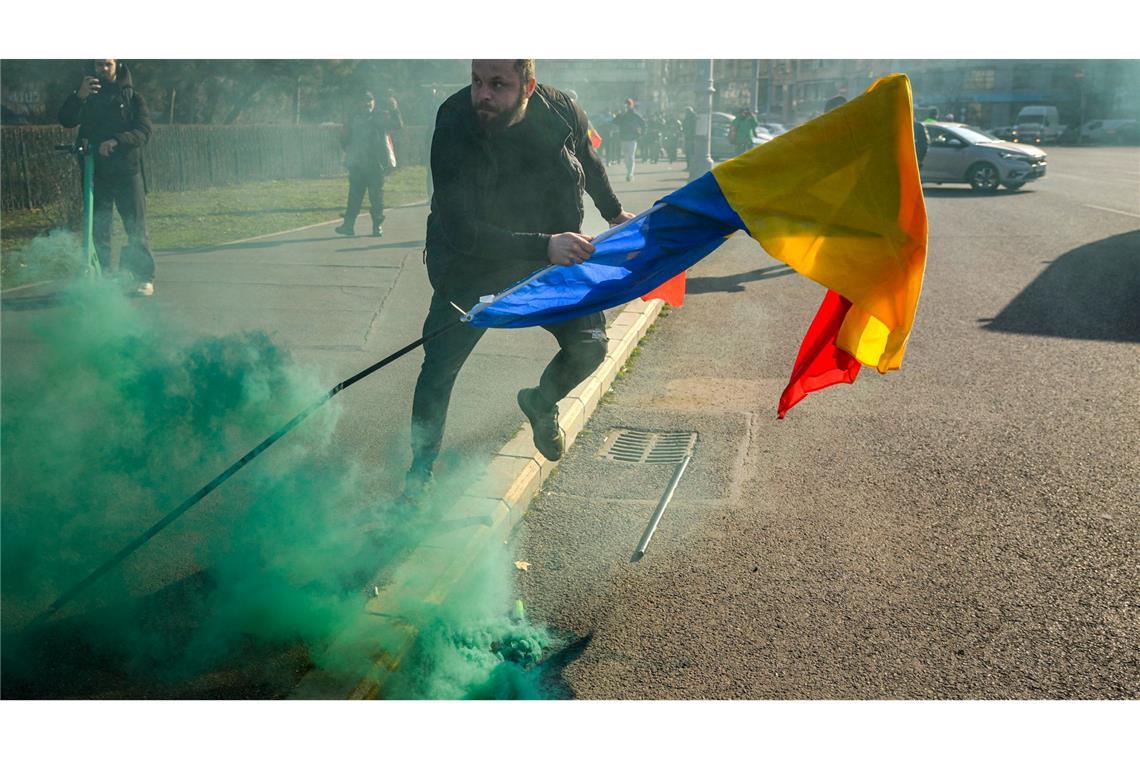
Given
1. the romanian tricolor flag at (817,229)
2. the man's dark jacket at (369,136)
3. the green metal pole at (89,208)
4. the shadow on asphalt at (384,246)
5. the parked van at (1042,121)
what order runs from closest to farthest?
the romanian tricolor flag at (817,229) → the green metal pole at (89,208) → the shadow on asphalt at (384,246) → the man's dark jacket at (369,136) → the parked van at (1042,121)

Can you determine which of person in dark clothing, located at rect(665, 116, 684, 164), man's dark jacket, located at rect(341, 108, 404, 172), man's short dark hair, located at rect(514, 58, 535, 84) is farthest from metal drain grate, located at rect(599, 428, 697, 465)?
person in dark clothing, located at rect(665, 116, 684, 164)

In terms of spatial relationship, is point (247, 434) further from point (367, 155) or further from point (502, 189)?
point (367, 155)

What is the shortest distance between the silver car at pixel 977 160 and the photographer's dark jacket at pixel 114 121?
15678 millimetres

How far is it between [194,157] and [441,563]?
493 inches

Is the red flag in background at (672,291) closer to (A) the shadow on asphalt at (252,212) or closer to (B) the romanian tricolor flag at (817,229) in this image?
(B) the romanian tricolor flag at (817,229)

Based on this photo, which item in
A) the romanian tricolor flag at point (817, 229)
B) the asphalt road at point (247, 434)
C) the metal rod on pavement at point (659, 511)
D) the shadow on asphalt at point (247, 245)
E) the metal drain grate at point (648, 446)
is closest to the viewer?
the asphalt road at point (247, 434)

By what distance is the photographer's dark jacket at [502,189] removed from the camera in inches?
137

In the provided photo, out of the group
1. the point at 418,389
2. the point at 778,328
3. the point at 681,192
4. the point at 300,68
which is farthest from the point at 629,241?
the point at 300,68

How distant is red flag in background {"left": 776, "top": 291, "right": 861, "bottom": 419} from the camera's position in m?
3.55

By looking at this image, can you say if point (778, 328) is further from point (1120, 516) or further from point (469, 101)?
point (469, 101)

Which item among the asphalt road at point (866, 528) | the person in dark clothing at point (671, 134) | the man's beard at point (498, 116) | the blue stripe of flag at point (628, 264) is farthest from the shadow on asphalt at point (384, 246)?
the person in dark clothing at point (671, 134)

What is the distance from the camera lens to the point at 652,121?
30.0 metres

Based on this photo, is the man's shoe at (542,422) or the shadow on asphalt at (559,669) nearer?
the shadow on asphalt at (559,669)

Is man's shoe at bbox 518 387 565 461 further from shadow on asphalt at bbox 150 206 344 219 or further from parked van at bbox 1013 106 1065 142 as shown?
parked van at bbox 1013 106 1065 142
